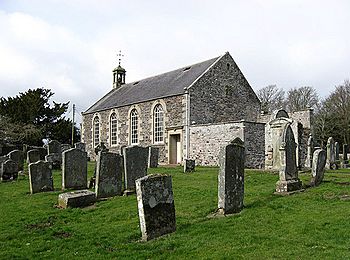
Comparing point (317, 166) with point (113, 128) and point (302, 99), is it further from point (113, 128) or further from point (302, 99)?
point (302, 99)

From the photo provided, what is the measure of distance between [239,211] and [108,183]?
196 inches

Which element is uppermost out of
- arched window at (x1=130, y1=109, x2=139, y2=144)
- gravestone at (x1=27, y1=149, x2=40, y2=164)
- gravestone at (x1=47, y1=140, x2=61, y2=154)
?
arched window at (x1=130, y1=109, x2=139, y2=144)

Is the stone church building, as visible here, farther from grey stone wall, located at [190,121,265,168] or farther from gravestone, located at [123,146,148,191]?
gravestone, located at [123,146,148,191]

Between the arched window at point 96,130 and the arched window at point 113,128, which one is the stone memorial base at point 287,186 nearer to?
the arched window at point 113,128

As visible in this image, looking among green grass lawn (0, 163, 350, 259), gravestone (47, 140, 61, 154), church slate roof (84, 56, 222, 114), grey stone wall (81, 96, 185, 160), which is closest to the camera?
green grass lawn (0, 163, 350, 259)

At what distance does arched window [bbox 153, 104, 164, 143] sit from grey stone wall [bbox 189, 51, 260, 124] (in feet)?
12.1

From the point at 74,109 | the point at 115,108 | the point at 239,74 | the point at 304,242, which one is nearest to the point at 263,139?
the point at 239,74

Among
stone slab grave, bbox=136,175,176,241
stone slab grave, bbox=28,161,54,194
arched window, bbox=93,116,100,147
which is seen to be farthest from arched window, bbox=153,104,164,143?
stone slab grave, bbox=136,175,176,241

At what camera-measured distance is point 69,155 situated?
15297 mm

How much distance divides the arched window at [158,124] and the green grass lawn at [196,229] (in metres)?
21.2

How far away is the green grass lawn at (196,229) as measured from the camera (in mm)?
7074

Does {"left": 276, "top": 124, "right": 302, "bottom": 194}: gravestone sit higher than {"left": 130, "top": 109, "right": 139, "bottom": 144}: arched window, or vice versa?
{"left": 130, "top": 109, "right": 139, "bottom": 144}: arched window

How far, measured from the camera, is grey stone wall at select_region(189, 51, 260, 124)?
1256 inches

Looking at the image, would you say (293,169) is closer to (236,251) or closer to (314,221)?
(314,221)
